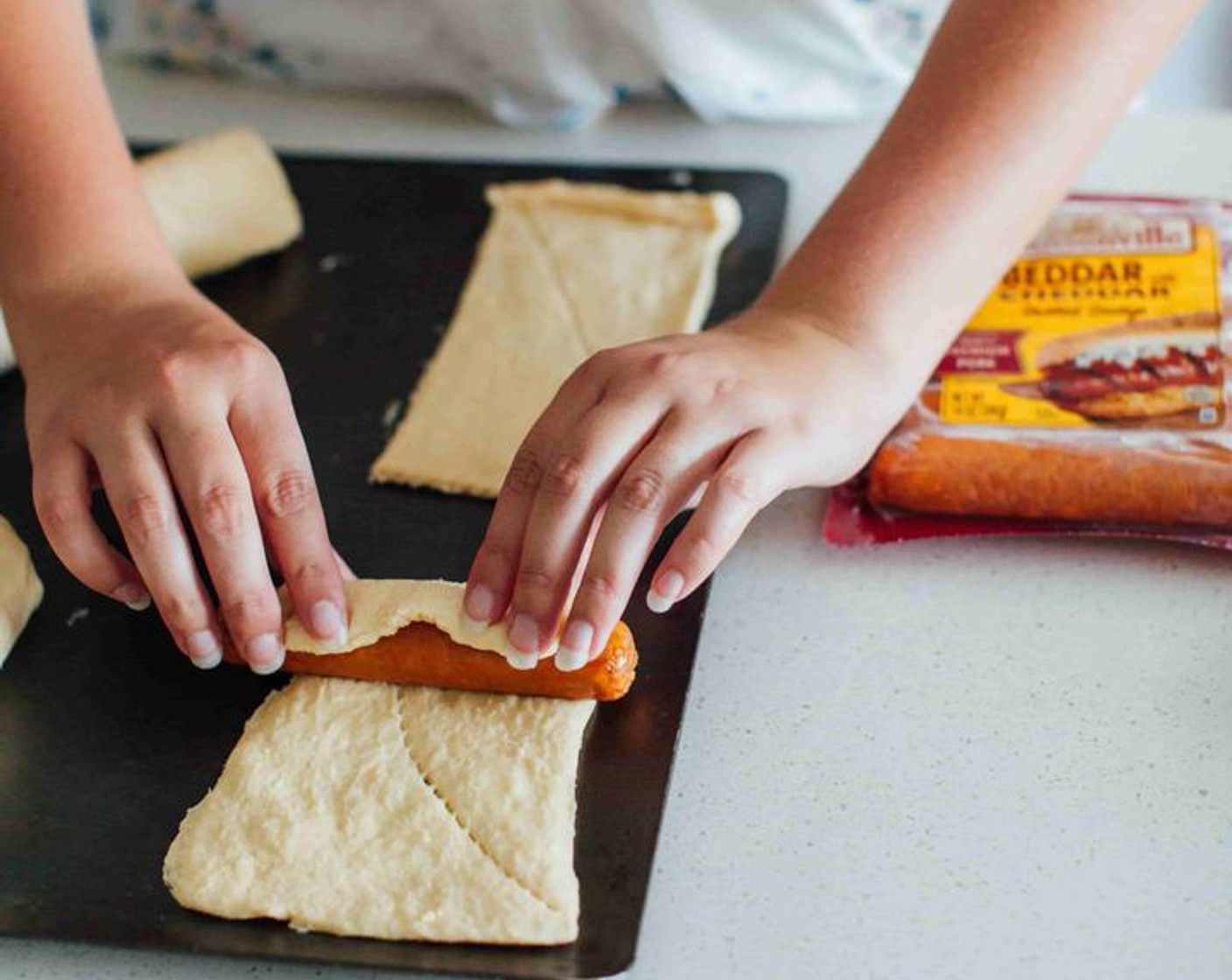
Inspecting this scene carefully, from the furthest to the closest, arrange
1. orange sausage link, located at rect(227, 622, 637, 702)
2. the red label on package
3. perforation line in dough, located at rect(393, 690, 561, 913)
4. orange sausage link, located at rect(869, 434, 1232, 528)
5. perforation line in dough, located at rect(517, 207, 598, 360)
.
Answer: perforation line in dough, located at rect(517, 207, 598, 360)
the red label on package
orange sausage link, located at rect(869, 434, 1232, 528)
orange sausage link, located at rect(227, 622, 637, 702)
perforation line in dough, located at rect(393, 690, 561, 913)

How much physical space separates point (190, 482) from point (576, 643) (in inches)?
10.4

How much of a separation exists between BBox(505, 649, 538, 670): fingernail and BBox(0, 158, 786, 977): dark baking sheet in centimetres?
7

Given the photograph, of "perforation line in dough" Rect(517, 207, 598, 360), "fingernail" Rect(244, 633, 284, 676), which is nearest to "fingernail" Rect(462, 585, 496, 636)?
"fingernail" Rect(244, 633, 284, 676)

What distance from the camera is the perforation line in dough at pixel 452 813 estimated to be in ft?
2.88

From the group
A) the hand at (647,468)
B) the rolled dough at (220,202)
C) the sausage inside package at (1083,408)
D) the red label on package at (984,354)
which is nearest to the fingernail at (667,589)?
the hand at (647,468)

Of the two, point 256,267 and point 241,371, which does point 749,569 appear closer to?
point 241,371

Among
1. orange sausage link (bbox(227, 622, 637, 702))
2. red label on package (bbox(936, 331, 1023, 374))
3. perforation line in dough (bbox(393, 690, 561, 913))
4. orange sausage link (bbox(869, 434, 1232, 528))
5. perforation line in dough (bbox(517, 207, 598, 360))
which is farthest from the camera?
A: perforation line in dough (bbox(517, 207, 598, 360))

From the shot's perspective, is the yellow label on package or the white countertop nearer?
the white countertop

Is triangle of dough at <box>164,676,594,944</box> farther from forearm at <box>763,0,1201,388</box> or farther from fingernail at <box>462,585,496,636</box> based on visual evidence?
forearm at <box>763,0,1201,388</box>

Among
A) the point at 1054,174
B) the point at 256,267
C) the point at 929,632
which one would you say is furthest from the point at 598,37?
the point at 929,632

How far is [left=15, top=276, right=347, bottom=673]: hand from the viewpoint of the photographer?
0.99 m

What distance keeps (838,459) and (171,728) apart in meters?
0.46

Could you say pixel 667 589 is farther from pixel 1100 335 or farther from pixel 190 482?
pixel 1100 335

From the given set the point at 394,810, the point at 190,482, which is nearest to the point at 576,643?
the point at 394,810
